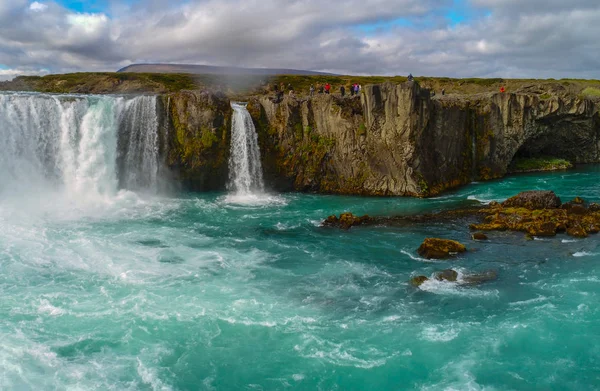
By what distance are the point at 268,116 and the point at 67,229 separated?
750 inches

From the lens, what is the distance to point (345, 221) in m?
29.5

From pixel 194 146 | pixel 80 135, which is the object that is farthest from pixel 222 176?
pixel 80 135

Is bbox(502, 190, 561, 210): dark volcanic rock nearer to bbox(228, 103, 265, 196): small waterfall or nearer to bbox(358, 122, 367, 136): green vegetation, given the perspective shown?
Result: bbox(358, 122, 367, 136): green vegetation

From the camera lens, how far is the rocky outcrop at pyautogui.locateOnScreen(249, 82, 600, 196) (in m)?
37.5

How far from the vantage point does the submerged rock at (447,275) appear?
2070 centimetres

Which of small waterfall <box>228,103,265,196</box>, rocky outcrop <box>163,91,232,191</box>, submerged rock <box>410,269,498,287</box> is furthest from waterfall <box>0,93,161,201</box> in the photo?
submerged rock <box>410,269,498,287</box>

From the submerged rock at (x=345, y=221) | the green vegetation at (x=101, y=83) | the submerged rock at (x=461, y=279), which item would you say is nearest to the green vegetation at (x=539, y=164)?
the submerged rock at (x=345, y=221)

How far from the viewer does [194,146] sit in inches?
1494

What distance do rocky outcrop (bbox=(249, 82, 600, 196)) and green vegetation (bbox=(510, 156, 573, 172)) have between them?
6663 mm

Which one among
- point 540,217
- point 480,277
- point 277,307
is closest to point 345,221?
point 480,277

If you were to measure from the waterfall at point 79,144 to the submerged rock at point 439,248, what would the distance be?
23.1m

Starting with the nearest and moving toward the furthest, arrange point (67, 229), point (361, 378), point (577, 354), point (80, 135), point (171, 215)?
point (361, 378)
point (577, 354)
point (67, 229)
point (171, 215)
point (80, 135)

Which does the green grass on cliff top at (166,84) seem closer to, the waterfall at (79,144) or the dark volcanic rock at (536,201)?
the waterfall at (79,144)

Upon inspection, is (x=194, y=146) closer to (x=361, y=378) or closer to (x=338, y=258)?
(x=338, y=258)
